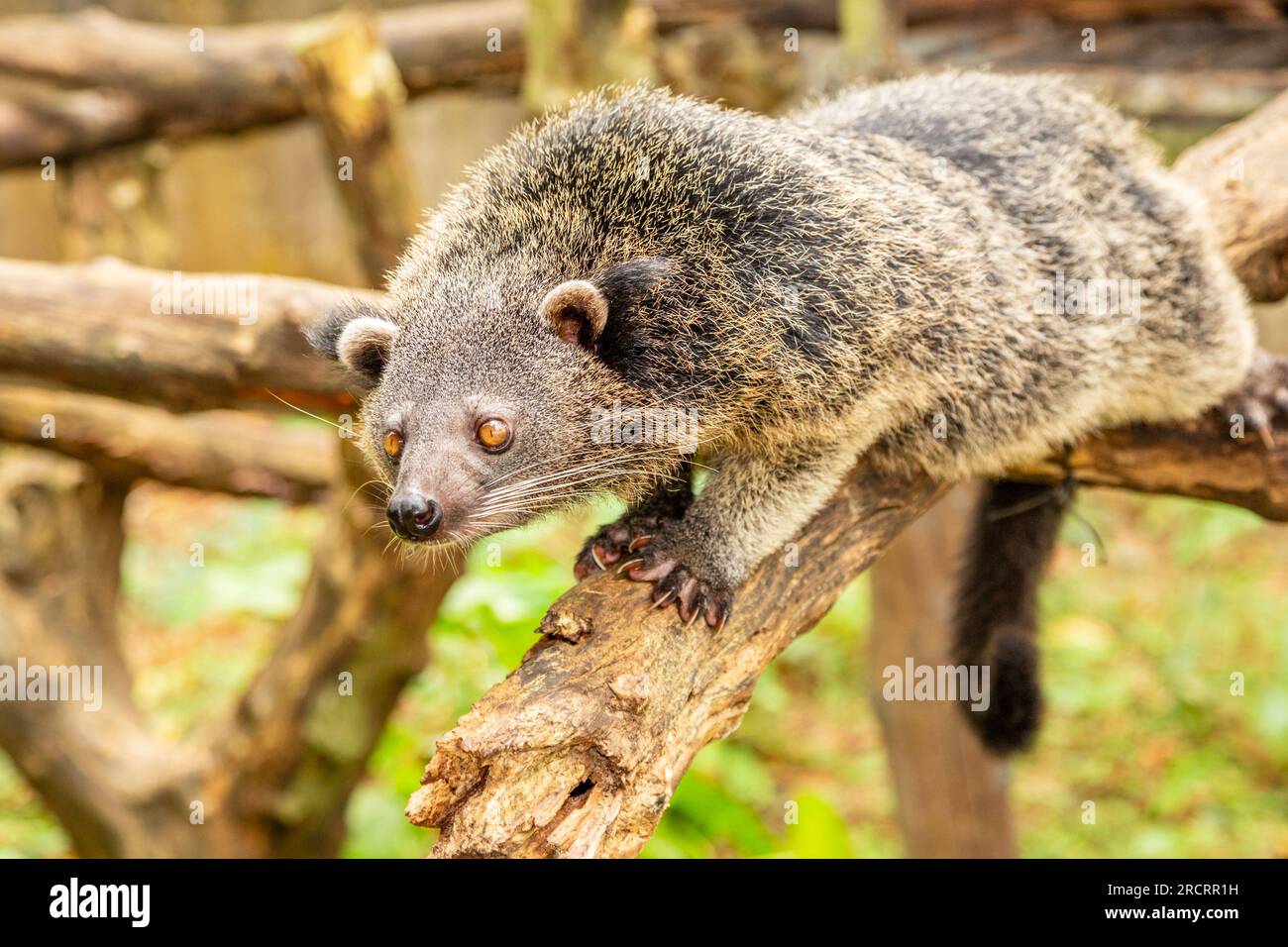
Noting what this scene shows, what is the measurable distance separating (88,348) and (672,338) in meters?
3.02

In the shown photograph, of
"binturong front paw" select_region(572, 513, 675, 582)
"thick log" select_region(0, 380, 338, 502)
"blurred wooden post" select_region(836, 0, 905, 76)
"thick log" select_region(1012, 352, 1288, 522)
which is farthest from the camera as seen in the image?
"blurred wooden post" select_region(836, 0, 905, 76)

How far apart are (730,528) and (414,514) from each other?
43.0 inches

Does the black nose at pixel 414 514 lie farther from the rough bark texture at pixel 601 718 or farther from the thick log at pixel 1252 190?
the thick log at pixel 1252 190

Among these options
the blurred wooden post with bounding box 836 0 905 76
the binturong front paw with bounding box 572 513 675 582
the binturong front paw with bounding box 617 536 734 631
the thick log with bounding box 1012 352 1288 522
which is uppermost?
the blurred wooden post with bounding box 836 0 905 76

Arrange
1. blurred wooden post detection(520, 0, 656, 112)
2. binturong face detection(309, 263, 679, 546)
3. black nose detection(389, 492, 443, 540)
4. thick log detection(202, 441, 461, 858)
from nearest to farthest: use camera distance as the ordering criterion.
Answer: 1. black nose detection(389, 492, 443, 540)
2. binturong face detection(309, 263, 679, 546)
3. thick log detection(202, 441, 461, 858)
4. blurred wooden post detection(520, 0, 656, 112)

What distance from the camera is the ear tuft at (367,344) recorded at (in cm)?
386

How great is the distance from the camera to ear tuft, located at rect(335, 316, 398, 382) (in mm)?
3863

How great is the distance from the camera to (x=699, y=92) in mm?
7789

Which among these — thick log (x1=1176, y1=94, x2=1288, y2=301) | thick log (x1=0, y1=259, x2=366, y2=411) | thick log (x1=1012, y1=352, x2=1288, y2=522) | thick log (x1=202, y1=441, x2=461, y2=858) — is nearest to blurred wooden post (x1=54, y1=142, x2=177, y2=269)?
thick log (x1=0, y1=259, x2=366, y2=411)

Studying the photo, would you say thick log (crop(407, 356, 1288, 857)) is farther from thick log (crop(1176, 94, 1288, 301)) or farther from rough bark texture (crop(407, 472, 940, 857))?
thick log (crop(1176, 94, 1288, 301))

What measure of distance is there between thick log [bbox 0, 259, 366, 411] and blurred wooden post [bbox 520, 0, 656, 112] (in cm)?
183

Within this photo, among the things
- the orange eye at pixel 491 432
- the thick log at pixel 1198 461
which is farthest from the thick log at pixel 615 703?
the thick log at pixel 1198 461

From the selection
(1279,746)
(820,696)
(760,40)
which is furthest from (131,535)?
(1279,746)
